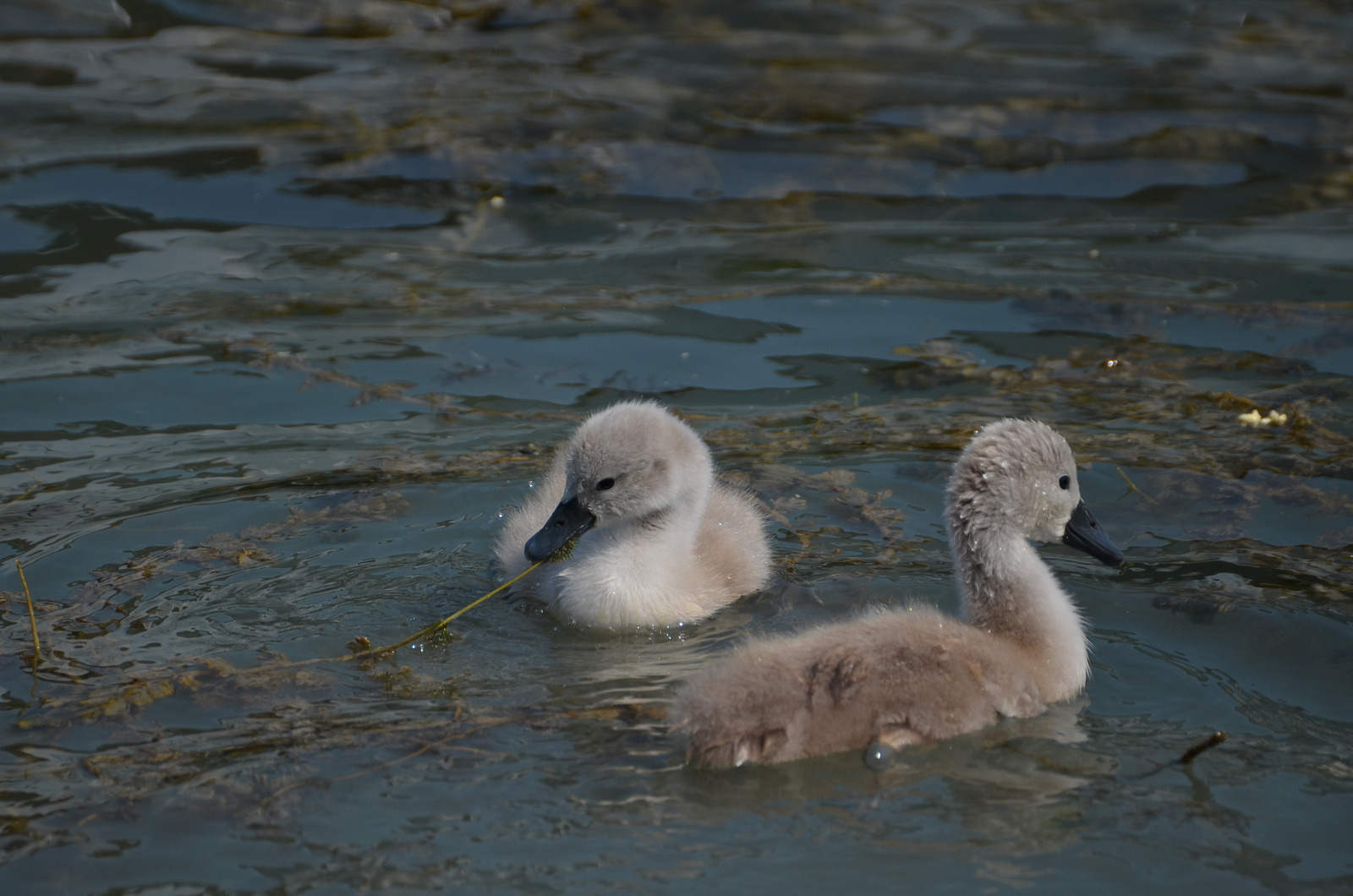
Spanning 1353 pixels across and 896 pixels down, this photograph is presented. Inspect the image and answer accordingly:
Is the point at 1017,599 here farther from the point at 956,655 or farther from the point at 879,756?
the point at 879,756

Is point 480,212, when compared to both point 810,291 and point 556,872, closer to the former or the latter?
point 810,291

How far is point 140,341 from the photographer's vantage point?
8.38 metres

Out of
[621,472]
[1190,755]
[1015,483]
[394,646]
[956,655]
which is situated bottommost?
[394,646]

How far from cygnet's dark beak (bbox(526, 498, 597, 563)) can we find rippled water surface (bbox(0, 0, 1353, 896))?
32cm

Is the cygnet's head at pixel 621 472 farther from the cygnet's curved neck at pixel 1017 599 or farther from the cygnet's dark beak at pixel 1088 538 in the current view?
the cygnet's dark beak at pixel 1088 538

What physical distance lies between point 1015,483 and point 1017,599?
1.37 feet

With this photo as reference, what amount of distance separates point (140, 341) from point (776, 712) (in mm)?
5518

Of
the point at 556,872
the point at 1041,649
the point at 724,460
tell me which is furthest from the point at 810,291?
the point at 556,872

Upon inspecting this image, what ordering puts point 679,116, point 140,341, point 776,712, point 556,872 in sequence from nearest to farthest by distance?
point 556,872, point 776,712, point 140,341, point 679,116

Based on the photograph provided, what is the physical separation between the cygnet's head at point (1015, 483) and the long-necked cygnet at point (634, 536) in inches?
42.2

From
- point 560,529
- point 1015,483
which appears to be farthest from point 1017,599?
point 560,529

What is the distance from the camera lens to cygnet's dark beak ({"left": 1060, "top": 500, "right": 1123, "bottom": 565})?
539 cm

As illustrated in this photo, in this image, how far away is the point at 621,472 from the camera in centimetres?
555

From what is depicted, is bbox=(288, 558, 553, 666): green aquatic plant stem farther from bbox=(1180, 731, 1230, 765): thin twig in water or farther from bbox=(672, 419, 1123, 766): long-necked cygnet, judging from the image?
bbox=(1180, 731, 1230, 765): thin twig in water
